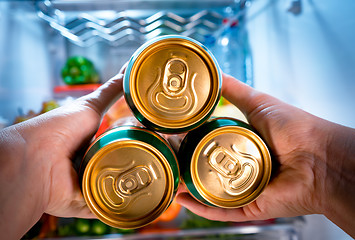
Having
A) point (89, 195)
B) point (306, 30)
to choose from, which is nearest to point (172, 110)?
point (89, 195)

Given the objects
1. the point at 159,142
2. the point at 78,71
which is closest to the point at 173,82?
the point at 159,142

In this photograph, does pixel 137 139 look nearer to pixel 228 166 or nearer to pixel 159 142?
pixel 159 142

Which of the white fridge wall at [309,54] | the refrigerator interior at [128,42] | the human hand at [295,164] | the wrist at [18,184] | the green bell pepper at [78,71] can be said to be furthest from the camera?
the green bell pepper at [78,71]

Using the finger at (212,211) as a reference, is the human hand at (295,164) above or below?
above

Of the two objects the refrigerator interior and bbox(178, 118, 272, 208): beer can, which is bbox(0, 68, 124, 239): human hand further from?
the refrigerator interior

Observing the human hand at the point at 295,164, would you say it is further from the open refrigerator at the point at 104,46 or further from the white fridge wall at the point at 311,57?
the open refrigerator at the point at 104,46

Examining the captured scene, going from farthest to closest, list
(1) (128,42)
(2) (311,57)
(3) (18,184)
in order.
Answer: (1) (128,42)
(2) (311,57)
(3) (18,184)

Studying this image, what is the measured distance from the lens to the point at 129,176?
0.52 meters

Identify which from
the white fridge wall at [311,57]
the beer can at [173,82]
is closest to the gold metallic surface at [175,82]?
the beer can at [173,82]

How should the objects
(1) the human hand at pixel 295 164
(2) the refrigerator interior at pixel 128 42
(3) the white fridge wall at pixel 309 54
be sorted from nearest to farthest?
(1) the human hand at pixel 295 164, (3) the white fridge wall at pixel 309 54, (2) the refrigerator interior at pixel 128 42

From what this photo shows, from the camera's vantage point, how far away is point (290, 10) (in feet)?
3.46

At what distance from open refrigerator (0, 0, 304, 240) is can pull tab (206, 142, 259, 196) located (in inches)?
21.6

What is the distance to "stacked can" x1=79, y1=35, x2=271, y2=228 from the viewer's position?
1.69 feet

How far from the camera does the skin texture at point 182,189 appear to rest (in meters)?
0.51
